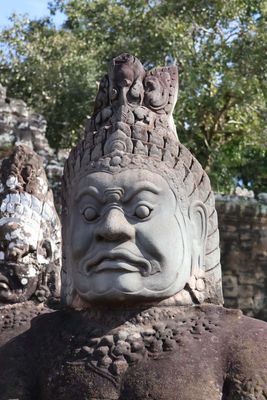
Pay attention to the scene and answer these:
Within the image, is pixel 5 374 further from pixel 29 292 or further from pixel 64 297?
pixel 29 292

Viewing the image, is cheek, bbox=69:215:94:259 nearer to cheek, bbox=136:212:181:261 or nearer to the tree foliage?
cheek, bbox=136:212:181:261

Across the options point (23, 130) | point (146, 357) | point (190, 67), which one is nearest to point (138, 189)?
point (146, 357)

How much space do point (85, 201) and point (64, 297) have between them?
16.9 inches

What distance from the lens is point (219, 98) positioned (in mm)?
16188

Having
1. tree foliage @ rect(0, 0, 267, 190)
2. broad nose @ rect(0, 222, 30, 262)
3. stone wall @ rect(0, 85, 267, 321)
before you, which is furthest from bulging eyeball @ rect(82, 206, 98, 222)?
tree foliage @ rect(0, 0, 267, 190)

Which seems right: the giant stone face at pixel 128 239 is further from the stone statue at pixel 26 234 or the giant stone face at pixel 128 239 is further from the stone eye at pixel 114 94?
the stone statue at pixel 26 234

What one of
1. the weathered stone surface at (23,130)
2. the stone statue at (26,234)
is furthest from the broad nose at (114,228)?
the weathered stone surface at (23,130)

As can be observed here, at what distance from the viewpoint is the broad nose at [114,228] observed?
390 centimetres

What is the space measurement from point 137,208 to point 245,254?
9.96 m

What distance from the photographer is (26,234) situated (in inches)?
236

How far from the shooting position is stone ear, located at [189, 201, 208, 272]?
4.09 meters

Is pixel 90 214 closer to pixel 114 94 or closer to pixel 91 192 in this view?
pixel 91 192

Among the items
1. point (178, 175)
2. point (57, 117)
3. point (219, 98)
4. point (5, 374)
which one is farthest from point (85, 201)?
point (57, 117)

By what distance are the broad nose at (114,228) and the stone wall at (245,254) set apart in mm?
9622
